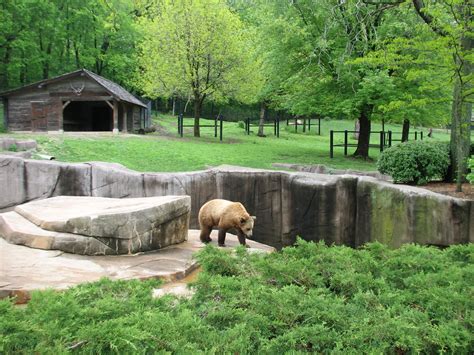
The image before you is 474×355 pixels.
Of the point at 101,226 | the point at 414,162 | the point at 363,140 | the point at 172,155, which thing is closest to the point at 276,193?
the point at 414,162

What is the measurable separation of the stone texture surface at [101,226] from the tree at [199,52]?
17160mm

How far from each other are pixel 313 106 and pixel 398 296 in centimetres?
1531

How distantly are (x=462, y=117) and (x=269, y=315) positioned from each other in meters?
9.72

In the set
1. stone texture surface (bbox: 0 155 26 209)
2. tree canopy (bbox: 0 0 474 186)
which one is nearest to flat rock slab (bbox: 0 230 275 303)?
tree canopy (bbox: 0 0 474 186)

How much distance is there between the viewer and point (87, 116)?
3400 centimetres

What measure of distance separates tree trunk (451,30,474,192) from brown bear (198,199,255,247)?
201 inches

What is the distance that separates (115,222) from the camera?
764 centimetres

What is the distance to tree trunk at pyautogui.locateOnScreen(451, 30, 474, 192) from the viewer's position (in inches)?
408

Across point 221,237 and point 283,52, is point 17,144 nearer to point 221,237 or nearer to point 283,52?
point 283,52

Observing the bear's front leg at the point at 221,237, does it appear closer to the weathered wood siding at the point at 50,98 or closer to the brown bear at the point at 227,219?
the brown bear at the point at 227,219

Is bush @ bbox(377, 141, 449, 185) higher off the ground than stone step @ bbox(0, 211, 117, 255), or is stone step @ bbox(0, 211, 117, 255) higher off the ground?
bush @ bbox(377, 141, 449, 185)

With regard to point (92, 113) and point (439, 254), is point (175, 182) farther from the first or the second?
point (92, 113)

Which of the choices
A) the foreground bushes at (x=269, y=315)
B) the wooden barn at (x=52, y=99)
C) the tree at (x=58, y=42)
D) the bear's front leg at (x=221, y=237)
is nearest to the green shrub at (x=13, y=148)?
the wooden barn at (x=52, y=99)

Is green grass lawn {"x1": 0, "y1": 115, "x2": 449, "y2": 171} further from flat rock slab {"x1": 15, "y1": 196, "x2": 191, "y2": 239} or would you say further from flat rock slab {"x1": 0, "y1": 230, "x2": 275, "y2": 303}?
flat rock slab {"x1": 0, "y1": 230, "x2": 275, "y2": 303}
